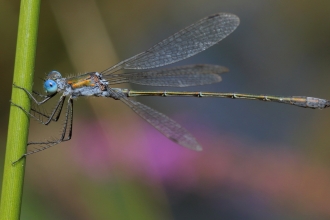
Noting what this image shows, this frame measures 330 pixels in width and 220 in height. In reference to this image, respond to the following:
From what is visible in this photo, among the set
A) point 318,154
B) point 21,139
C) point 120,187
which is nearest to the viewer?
point 21,139

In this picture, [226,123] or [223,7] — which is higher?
[223,7]

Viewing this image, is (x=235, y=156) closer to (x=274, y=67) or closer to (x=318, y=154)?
(x=318, y=154)

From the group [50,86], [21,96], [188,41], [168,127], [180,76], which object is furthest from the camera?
[180,76]

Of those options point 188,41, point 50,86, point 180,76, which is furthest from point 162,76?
point 50,86

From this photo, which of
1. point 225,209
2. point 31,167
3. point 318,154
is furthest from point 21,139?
point 318,154

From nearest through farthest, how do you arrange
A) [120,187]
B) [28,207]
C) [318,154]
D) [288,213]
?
[28,207] < [120,187] < [288,213] < [318,154]

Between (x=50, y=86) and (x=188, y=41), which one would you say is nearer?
(x=50, y=86)

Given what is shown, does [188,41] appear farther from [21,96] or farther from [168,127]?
[21,96]

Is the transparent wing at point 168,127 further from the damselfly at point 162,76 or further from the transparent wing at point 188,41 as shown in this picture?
the transparent wing at point 188,41
